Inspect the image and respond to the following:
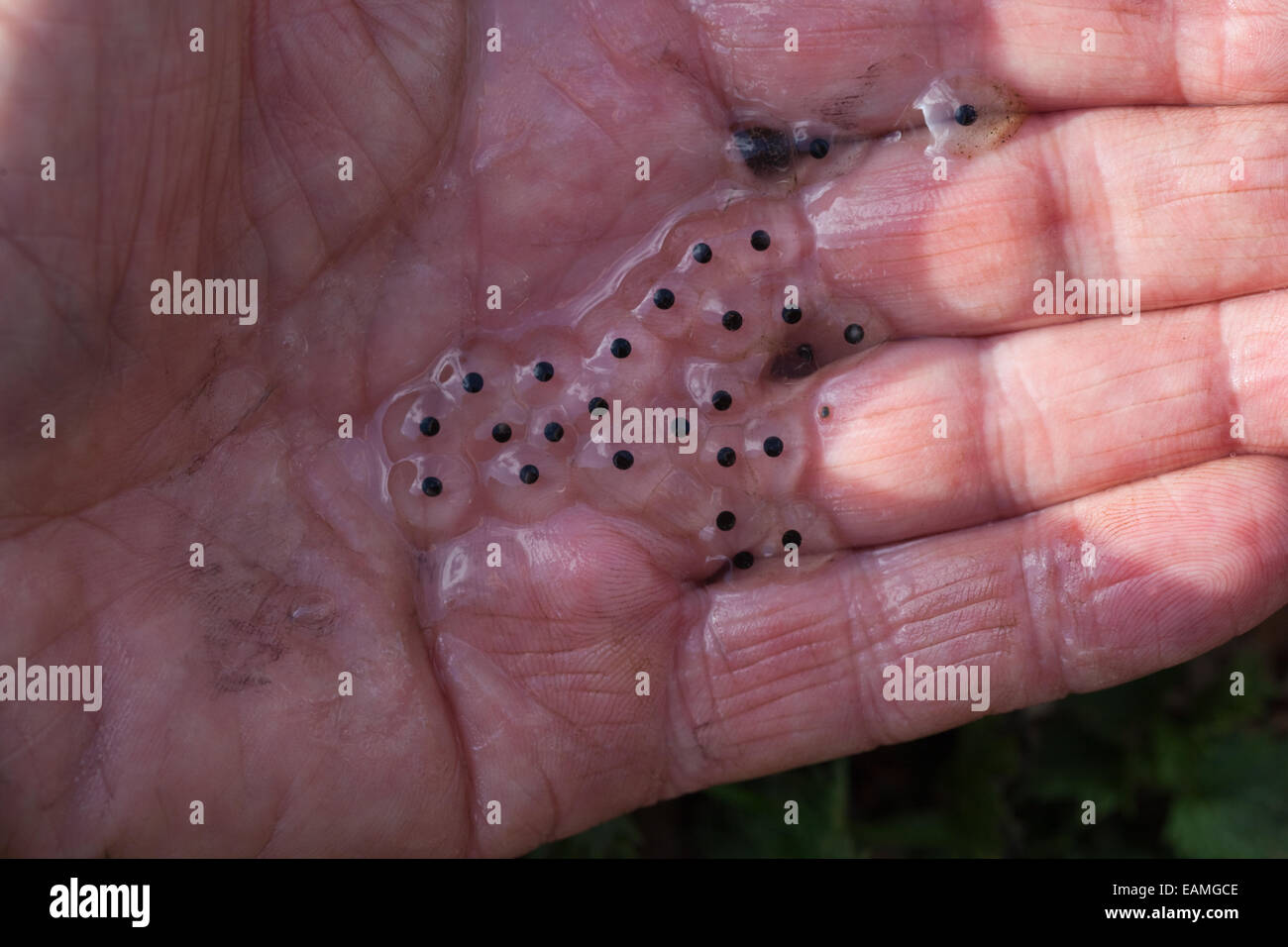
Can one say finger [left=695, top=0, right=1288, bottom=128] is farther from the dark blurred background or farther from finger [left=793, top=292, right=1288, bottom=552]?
the dark blurred background

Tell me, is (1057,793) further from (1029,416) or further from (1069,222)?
(1069,222)

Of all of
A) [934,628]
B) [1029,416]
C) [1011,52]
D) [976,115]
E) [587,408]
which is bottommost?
[934,628]

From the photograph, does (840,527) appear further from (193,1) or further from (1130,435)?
(193,1)

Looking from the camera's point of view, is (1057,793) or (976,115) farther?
(1057,793)

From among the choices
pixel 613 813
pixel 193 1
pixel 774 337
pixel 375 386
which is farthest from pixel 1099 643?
pixel 193 1

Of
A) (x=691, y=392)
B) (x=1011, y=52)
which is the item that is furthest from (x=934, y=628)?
(x=1011, y=52)

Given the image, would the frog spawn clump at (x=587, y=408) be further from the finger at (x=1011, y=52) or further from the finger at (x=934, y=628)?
the finger at (x=934, y=628)
